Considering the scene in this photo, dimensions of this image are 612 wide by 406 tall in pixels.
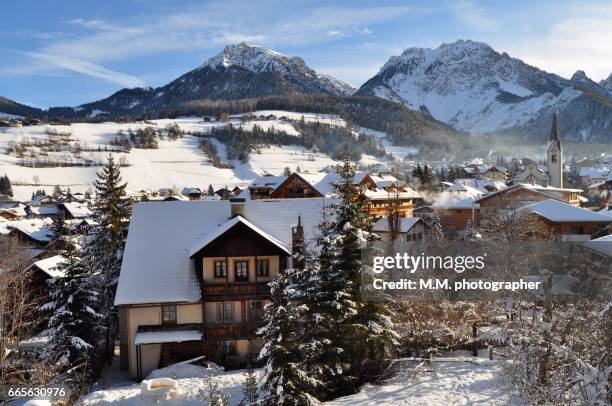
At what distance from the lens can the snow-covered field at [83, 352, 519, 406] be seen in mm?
17094

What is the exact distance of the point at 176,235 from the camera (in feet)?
87.5

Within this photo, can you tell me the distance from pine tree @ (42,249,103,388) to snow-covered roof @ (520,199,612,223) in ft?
107

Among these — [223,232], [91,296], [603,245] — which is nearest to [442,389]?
[223,232]

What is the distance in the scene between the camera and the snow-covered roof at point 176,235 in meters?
24.1

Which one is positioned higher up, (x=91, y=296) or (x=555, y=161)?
(x=555, y=161)

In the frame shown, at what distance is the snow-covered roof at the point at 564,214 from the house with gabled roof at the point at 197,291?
2466 centimetres

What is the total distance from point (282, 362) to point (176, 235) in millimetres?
13198

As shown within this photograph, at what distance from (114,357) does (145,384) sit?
407 inches

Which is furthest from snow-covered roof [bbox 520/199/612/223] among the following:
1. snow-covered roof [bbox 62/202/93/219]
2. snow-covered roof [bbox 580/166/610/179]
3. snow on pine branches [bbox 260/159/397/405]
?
snow-covered roof [bbox 580/166/610/179]

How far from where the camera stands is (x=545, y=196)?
5353 centimetres

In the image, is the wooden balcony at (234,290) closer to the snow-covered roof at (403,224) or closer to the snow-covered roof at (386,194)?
the snow-covered roof at (403,224)

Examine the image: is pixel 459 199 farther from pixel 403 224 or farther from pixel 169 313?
pixel 169 313

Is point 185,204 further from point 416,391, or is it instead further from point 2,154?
point 2,154

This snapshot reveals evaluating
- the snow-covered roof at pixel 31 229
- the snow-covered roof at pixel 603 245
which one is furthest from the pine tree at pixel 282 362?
the snow-covered roof at pixel 31 229
